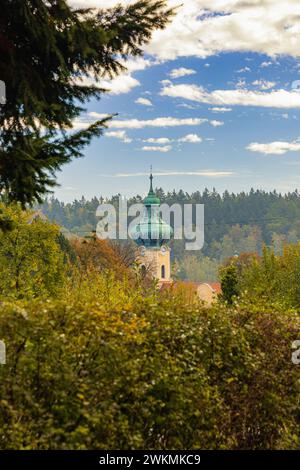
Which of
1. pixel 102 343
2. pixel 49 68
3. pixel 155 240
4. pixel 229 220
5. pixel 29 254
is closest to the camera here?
pixel 102 343

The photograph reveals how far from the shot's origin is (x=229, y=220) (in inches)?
5340

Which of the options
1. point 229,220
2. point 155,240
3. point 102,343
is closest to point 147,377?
point 102,343

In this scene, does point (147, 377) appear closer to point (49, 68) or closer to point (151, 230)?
point (49, 68)

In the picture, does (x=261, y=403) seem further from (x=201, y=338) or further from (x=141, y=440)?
(x=141, y=440)

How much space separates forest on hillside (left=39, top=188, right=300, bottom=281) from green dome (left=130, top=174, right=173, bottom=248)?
44.4m

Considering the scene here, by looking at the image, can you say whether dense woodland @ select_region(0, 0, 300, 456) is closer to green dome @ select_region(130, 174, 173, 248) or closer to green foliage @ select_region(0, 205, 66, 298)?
green foliage @ select_region(0, 205, 66, 298)

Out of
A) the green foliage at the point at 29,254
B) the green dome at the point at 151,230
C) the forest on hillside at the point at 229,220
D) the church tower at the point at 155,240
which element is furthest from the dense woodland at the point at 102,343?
the forest on hillside at the point at 229,220

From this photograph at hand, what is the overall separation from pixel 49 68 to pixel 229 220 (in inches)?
5127

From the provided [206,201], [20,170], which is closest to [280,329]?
[20,170]

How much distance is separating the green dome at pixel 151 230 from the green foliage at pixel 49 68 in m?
69.2

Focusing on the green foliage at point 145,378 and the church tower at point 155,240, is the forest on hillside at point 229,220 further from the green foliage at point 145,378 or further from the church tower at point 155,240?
the green foliage at point 145,378

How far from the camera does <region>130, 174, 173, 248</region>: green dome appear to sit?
251ft

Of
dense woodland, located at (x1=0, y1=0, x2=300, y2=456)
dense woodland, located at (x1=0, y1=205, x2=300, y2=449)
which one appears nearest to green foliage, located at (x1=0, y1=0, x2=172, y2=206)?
dense woodland, located at (x1=0, y1=0, x2=300, y2=456)

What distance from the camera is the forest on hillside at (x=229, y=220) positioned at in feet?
427
